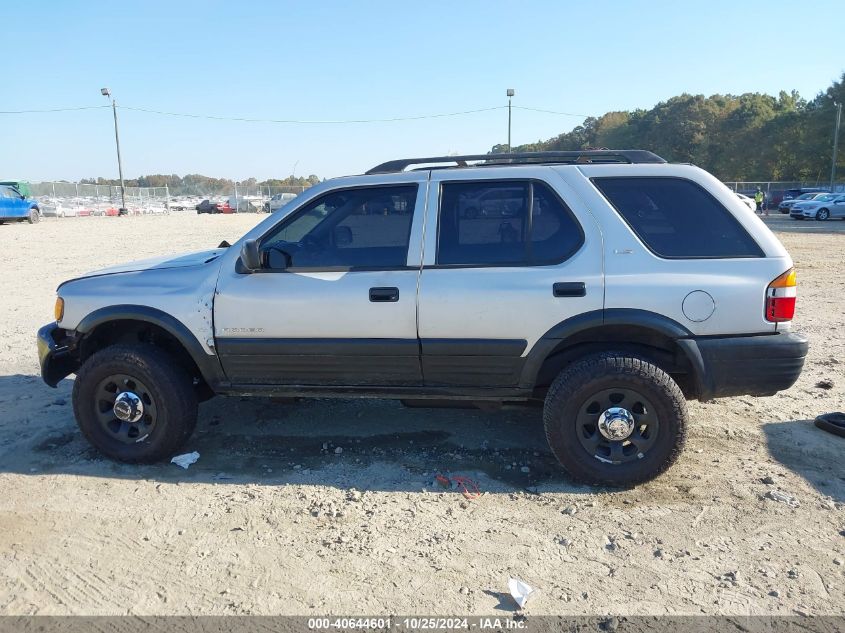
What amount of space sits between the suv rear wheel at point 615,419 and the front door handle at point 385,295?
1.10 meters

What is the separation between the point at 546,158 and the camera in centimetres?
398

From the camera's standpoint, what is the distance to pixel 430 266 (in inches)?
148

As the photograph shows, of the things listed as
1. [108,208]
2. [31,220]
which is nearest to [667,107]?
[108,208]

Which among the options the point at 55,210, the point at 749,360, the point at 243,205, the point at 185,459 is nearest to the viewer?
the point at 749,360

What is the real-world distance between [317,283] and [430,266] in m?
0.71

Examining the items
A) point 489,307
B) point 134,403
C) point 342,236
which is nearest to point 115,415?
point 134,403

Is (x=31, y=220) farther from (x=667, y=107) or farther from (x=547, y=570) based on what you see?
(x=667, y=107)

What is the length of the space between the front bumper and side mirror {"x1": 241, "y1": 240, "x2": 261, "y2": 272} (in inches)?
58.5

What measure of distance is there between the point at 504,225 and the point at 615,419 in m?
1.33

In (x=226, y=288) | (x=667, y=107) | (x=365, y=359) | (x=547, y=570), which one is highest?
(x=667, y=107)

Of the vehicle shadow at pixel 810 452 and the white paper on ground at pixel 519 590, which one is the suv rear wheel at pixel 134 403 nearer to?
the white paper on ground at pixel 519 590

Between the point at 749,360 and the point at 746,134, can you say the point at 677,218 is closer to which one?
the point at 749,360

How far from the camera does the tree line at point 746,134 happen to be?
5431 cm

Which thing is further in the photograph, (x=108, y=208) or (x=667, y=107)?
(x=667, y=107)
